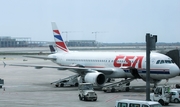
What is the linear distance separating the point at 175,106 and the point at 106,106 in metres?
5.56

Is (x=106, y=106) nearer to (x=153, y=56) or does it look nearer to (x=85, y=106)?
(x=85, y=106)

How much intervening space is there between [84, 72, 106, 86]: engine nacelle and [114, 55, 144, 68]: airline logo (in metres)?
2.65

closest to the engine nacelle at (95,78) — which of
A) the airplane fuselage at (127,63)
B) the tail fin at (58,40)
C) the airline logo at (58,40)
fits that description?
the airplane fuselage at (127,63)

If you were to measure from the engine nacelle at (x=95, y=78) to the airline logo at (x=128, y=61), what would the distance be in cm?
265

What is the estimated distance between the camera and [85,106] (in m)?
33.7

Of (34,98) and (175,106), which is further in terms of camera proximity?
(34,98)

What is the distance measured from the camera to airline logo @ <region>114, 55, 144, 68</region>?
4569 centimetres

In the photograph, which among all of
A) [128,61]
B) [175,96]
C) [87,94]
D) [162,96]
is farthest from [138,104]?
[128,61]

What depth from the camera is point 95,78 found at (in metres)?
45.7

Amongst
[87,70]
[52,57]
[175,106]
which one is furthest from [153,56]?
[52,57]

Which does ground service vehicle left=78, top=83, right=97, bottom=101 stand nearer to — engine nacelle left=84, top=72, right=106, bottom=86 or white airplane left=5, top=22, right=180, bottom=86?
engine nacelle left=84, top=72, right=106, bottom=86

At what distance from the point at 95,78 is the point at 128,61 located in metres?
4.17

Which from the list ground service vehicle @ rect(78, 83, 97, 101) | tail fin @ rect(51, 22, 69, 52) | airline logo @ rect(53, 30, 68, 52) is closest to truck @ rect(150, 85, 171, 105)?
ground service vehicle @ rect(78, 83, 97, 101)

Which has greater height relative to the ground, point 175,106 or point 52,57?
point 52,57
